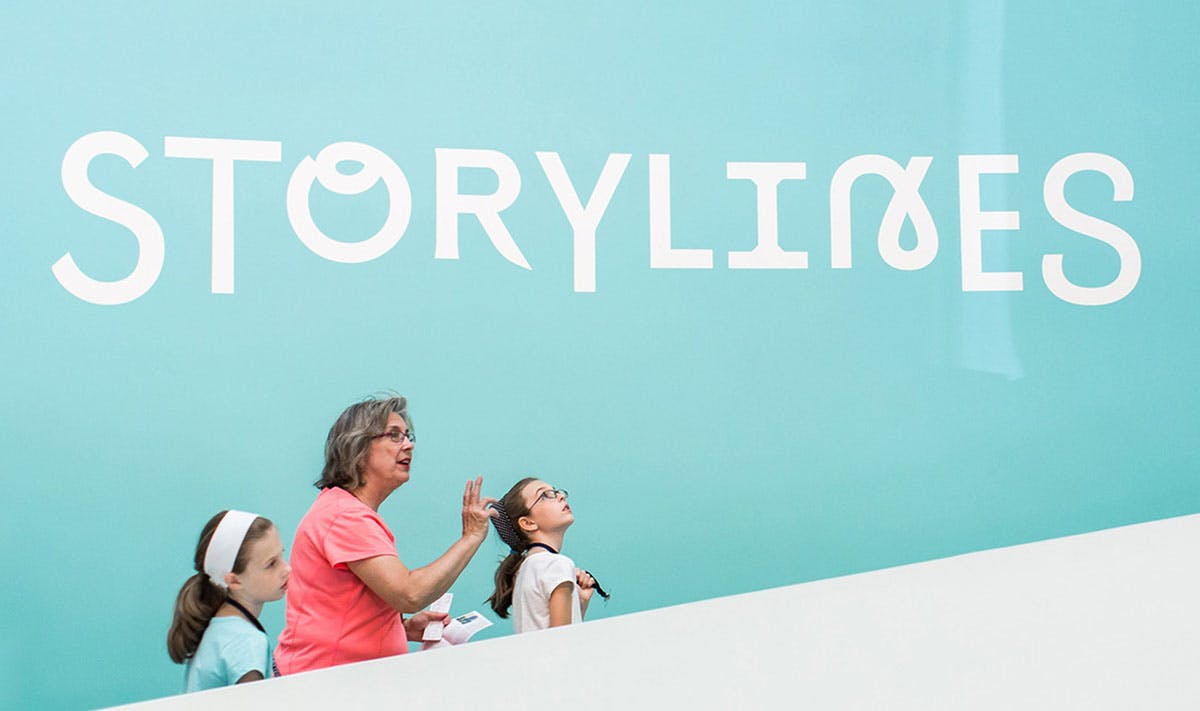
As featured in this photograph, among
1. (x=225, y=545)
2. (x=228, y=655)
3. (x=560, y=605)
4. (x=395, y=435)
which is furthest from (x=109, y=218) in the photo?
(x=560, y=605)

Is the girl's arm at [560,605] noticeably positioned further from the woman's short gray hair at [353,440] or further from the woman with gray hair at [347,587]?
the woman's short gray hair at [353,440]

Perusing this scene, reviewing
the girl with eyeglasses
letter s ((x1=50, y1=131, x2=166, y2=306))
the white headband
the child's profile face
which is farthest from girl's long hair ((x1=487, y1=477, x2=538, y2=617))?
letter s ((x1=50, y1=131, x2=166, y2=306))

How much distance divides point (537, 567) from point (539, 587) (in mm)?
51

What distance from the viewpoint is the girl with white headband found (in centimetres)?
240

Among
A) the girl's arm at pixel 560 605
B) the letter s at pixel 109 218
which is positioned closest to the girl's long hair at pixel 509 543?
the girl's arm at pixel 560 605

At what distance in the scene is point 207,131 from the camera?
9.00ft

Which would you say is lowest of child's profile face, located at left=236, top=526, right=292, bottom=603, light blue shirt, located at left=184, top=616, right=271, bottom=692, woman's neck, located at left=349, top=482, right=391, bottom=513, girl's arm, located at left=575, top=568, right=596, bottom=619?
light blue shirt, located at left=184, top=616, right=271, bottom=692

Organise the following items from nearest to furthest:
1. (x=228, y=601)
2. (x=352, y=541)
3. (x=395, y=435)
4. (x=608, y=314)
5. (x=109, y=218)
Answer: (x=352, y=541), (x=395, y=435), (x=228, y=601), (x=109, y=218), (x=608, y=314)

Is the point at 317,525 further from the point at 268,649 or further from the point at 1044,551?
the point at 1044,551

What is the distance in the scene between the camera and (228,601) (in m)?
2.52

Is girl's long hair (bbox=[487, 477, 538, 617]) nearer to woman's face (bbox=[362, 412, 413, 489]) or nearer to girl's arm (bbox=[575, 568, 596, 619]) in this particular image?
girl's arm (bbox=[575, 568, 596, 619])

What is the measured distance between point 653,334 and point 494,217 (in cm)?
58

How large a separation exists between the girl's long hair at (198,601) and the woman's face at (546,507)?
2.31ft

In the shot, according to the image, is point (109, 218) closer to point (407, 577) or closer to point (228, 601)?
point (228, 601)
